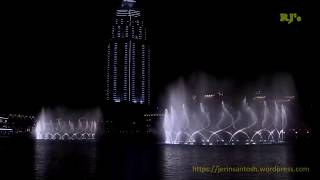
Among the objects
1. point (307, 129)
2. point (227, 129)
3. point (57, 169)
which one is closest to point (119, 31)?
point (307, 129)

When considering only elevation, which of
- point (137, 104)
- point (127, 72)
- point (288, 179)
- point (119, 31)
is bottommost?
point (288, 179)

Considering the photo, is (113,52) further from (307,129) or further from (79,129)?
(307,129)

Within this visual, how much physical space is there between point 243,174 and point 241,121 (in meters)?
54.8

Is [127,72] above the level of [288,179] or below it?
above

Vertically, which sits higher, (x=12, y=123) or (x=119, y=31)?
(x=119, y=31)

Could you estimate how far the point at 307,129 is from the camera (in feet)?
311

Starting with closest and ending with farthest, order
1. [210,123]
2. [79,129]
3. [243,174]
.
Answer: [243,174] < [210,123] < [79,129]

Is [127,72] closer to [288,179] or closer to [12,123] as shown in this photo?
[12,123]

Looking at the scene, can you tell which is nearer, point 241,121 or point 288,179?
point 288,179

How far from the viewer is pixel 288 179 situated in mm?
15914

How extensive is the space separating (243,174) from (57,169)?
840cm

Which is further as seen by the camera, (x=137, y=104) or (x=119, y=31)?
(x=119, y=31)

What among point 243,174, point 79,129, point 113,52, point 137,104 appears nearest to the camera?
point 243,174

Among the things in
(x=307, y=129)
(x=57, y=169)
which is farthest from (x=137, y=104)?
(x=57, y=169)
